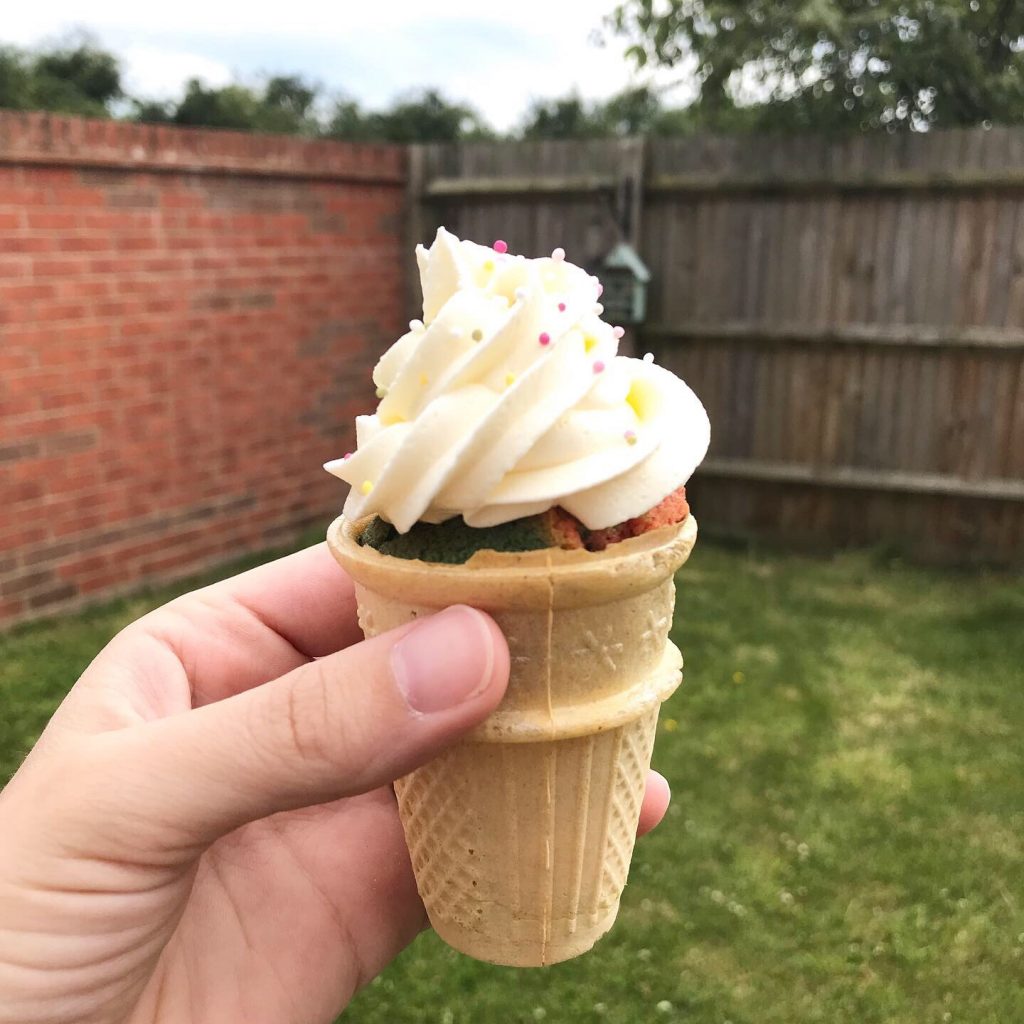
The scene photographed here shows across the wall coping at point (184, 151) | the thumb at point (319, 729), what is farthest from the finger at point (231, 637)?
the wall coping at point (184, 151)

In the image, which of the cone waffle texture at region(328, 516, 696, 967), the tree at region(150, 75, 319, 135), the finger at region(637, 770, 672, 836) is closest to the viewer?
the cone waffle texture at region(328, 516, 696, 967)

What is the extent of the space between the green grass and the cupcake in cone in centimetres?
150

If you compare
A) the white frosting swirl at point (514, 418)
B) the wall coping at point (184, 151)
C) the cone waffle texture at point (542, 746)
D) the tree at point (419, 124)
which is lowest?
the cone waffle texture at point (542, 746)

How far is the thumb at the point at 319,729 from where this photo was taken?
1.55 m

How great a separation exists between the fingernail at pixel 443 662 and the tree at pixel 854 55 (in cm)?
573

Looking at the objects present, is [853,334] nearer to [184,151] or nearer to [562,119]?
[184,151]

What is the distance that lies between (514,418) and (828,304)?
5485mm

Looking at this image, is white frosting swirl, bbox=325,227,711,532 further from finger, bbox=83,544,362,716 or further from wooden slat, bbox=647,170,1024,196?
wooden slat, bbox=647,170,1024,196

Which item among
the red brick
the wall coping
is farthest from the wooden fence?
the red brick

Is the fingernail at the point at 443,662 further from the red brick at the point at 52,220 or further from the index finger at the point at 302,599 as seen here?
the red brick at the point at 52,220

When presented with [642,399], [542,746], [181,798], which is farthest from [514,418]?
[181,798]

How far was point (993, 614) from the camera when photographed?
589 centimetres

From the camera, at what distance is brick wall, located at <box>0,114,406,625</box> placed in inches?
207

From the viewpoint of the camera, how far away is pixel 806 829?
4012mm
